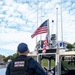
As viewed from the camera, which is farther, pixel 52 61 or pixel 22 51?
pixel 52 61

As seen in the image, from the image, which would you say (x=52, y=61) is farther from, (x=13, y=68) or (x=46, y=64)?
(x=13, y=68)

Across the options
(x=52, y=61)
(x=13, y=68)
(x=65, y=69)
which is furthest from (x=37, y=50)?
(x=13, y=68)

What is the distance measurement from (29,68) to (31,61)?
10 cm

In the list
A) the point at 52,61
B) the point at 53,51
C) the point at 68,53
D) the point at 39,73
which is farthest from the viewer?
the point at 52,61

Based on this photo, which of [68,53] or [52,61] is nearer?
[68,53]

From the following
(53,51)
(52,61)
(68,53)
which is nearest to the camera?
(68,53)

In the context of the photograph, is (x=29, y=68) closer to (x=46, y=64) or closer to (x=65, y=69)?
(x=65, y=69)

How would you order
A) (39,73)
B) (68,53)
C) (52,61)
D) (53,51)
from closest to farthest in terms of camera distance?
(39,73) < (68,53) < (53,51) < (52,61)

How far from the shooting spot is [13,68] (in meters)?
3.89

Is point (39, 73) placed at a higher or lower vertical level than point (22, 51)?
lower

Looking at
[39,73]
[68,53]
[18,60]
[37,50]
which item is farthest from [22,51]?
[37,50]

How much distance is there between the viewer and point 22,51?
12.7 feet

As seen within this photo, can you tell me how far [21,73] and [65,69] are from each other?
6.02m

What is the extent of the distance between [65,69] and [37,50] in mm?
1515
